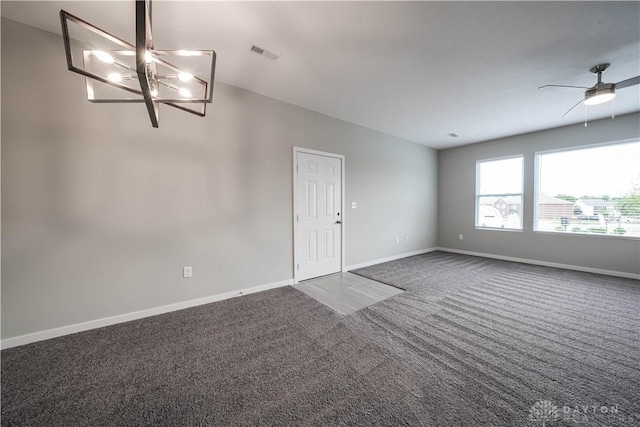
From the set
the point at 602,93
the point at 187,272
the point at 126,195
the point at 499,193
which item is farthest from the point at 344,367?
the point at 499,193

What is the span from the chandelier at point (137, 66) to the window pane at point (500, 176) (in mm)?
5872

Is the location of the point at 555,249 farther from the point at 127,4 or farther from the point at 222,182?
the point at 127,4

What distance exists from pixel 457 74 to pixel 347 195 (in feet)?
7.52

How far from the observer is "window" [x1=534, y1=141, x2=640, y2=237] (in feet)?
11.9

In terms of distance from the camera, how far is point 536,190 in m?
4.48

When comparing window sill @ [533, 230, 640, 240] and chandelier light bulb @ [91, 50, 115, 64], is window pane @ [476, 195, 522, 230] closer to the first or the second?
window sill @ [533, 230, 640, 240]

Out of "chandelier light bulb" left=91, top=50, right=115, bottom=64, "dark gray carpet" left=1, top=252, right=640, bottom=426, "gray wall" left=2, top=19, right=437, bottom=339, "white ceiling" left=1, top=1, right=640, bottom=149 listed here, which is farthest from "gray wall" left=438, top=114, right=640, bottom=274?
"chandelier light bulb" left=91, top=50, right=115, bottom=64

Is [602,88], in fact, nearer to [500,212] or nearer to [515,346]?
[515,346]

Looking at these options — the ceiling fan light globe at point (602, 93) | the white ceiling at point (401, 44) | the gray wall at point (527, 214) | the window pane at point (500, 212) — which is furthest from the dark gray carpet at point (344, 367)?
the white ceiling at point (401, 44)

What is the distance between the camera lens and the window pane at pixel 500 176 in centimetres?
477

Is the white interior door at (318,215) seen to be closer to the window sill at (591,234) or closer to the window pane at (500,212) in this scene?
the window pane at (500,212)

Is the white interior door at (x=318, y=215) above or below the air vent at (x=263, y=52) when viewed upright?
below

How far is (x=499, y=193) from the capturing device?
5012 millimetres

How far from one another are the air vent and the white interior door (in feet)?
4.43
